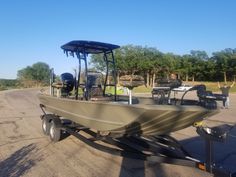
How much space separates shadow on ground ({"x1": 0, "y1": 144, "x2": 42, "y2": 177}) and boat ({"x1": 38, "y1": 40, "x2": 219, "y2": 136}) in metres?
1.25

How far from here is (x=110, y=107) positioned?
528 centimetres

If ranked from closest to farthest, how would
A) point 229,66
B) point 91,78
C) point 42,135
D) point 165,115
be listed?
point 165,115 → point 91,78 → point 42,135 → point 229,66

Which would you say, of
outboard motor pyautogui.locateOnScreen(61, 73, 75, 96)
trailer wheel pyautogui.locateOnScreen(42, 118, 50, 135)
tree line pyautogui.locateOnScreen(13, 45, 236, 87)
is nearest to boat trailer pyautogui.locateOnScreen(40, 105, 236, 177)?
trailer wheel pyautogui.locateOnScreen(42, 118, 50, 135)

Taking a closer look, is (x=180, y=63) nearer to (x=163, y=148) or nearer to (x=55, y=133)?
(x=55, y=133)

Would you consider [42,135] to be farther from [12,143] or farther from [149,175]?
[149,175]

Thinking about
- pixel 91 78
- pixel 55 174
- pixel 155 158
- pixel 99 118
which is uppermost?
pixel 91 78

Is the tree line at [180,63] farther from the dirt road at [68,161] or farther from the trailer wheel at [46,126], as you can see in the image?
the dirt road at [68,161]

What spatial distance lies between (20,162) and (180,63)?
79.0 metres

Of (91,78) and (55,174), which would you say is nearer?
(55,174)

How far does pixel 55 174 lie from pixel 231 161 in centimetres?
365

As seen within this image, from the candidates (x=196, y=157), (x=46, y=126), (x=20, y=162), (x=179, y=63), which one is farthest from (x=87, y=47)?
(x=179, y=63)

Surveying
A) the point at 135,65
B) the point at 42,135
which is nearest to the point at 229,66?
the point at 135,65

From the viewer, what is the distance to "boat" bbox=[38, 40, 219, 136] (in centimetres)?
490

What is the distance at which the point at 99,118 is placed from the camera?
587cm
